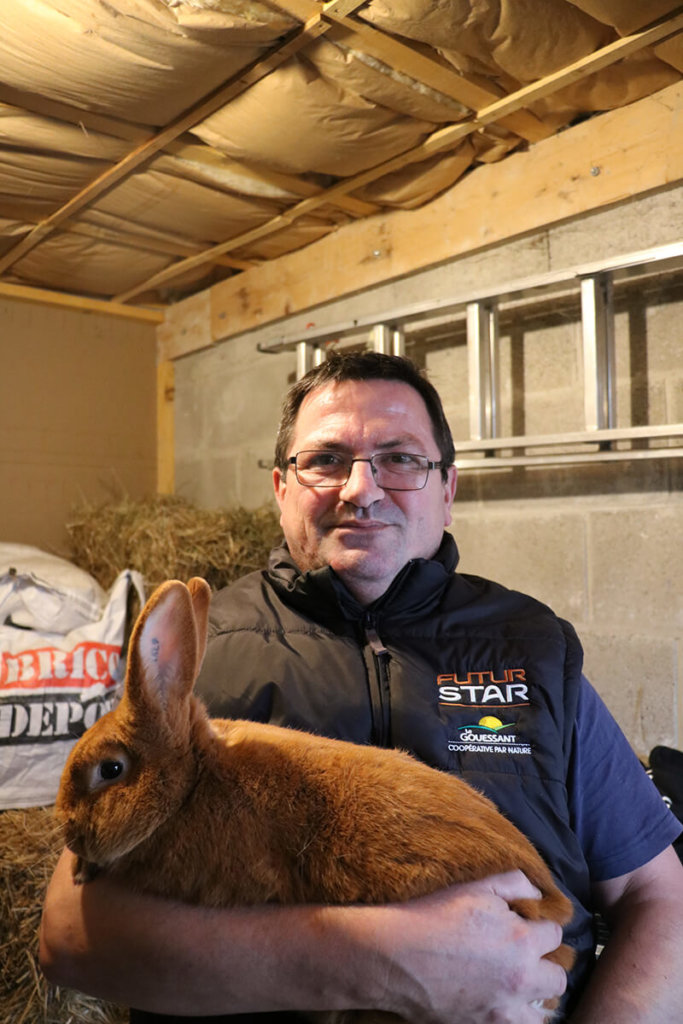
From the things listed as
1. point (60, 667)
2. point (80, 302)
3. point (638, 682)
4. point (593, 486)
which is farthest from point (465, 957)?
point (80, 302)

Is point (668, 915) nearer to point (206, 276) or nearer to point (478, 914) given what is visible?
point (478, 914)

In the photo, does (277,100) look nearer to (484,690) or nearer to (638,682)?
(484,690)

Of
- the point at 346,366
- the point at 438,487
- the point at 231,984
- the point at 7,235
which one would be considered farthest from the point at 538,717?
the point at 7,235

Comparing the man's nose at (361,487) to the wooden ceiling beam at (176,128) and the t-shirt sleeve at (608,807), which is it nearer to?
the t-shirt sleeve at (608,807)

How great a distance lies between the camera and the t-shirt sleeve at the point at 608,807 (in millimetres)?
1237

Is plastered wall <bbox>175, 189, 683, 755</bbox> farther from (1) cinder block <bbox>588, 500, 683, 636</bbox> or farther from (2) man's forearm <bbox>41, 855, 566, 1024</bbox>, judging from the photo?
(2) man's forearm <bbox>41, 855, 566, 1024</bbox>

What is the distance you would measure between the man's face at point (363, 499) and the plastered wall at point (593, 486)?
2.97ft

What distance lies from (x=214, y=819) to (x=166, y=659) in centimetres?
17

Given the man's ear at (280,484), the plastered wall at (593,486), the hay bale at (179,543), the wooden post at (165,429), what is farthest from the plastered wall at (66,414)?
the man's ear at (280,484)

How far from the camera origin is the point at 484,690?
1234 mm

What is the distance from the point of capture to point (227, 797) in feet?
2.77

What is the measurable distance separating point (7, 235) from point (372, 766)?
2754mm

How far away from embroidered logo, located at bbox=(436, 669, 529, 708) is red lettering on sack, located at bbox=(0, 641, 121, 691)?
4.74 feet

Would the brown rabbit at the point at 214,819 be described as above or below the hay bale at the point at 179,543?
below
